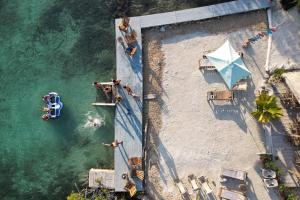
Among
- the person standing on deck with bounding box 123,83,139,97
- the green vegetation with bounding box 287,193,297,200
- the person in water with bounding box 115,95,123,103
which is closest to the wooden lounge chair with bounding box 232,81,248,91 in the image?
the person standing on deck with bounding box 123,83,139,97

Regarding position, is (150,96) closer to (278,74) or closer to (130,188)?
(130,188)

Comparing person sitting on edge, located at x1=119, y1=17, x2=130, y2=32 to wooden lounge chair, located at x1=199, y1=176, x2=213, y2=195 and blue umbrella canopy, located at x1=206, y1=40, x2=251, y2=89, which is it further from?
wooden lounge chair, located at x1=199, y1=176, x2=213, y2=195

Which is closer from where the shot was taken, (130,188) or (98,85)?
(130,188)

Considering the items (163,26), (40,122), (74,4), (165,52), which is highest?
(74,4)

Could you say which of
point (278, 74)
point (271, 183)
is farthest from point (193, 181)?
point (278, 74)

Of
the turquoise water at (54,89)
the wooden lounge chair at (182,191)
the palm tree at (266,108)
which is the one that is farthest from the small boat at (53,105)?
the palm tree at (266,108)

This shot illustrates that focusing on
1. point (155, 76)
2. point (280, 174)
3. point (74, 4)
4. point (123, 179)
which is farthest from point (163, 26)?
point (280, 174)

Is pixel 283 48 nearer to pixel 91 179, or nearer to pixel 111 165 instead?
pixel 111 165
